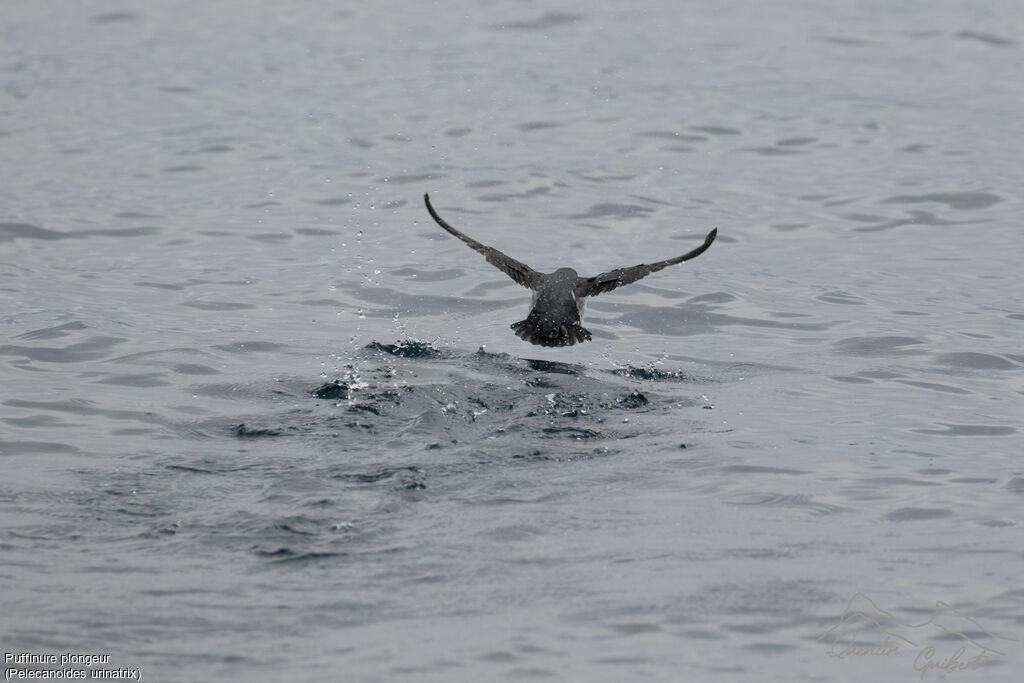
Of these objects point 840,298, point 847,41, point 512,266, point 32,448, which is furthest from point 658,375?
point 847,41

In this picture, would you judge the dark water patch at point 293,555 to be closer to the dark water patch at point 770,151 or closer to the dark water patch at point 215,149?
the dark water patch at point 215,149

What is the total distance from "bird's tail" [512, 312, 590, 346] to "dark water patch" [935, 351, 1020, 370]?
11.0 ft

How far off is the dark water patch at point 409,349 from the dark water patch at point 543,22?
15.9 meters

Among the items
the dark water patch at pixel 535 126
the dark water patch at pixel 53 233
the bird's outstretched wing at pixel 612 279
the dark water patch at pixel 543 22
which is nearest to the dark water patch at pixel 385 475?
the bird's outstretched wing at pixel 612 279

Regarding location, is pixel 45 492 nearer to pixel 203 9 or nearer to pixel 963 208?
pixel 963 208

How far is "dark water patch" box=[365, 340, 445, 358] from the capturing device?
39.2ft

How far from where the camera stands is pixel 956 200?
17250 mm

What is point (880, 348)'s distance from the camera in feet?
40.3

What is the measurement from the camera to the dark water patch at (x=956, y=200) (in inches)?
671

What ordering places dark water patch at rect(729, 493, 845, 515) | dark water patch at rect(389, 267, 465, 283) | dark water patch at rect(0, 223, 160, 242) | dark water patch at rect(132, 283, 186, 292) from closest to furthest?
dark water patch at rect(729, 493, 845, 515) → dark water patch at rect(132, 283, 186, 292) → dark water patch at rect(389, 267, 465, 283) → dark water patch at rect(0, 223, 160, 242)

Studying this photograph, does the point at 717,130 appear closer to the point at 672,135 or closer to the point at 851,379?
the point at 672,135

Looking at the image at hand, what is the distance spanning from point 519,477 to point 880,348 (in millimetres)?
4967

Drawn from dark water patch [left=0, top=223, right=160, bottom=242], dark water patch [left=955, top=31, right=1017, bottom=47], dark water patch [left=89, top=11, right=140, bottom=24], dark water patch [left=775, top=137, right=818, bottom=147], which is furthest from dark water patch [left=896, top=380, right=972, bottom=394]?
dark water patch [left=89, top=11, right=140, bottom=24]

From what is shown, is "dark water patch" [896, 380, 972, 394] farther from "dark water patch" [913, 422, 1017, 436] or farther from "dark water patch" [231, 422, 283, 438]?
"dark water patch" [231, 422, 283, 438]
